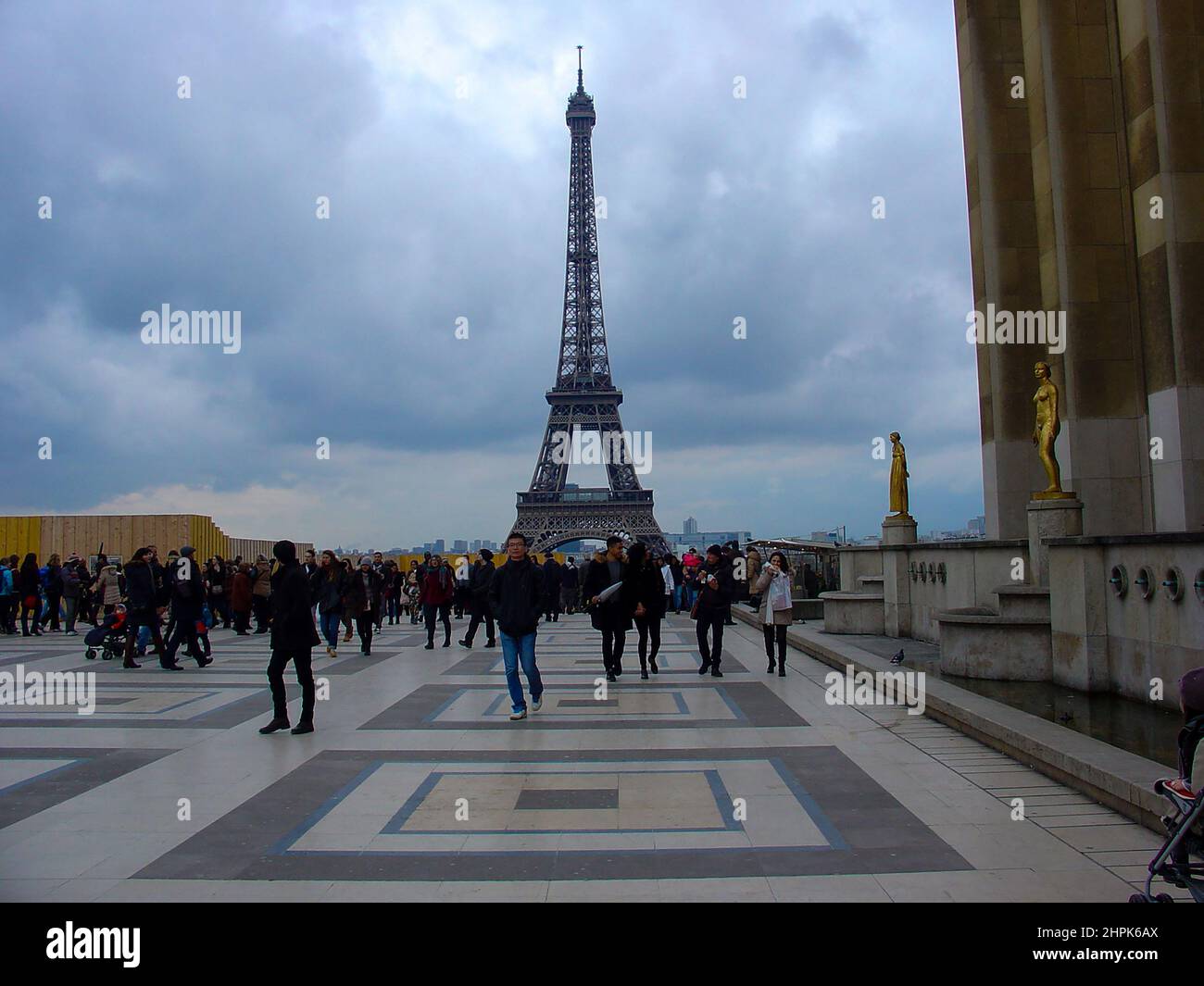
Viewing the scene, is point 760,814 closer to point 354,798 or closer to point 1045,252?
point 354,798

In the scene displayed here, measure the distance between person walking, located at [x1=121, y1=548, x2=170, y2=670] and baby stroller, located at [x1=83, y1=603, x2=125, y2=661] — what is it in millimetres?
574

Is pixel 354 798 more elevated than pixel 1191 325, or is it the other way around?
pixel 1191 325

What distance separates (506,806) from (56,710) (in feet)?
21.0

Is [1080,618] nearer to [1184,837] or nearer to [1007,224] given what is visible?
[1184,837]

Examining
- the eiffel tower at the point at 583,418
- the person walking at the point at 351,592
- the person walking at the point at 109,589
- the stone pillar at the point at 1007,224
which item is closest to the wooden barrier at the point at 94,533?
the person walking at the point at 109,589

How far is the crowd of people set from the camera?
9711mm

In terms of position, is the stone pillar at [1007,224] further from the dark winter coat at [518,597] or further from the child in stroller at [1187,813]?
the child in stroller at [1187,813]

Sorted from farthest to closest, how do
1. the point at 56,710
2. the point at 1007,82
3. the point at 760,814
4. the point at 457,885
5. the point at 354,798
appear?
the point at 1007,82
the point at 56,710
the point at 354,798
the point at 760,814
the point at 457,885

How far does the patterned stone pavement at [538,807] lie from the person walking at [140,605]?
3.01 meters

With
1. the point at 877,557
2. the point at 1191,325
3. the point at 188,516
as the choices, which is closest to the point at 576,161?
the point at 188,516

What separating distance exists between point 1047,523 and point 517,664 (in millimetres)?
6920

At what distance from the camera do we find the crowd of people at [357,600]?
31.9 feet
